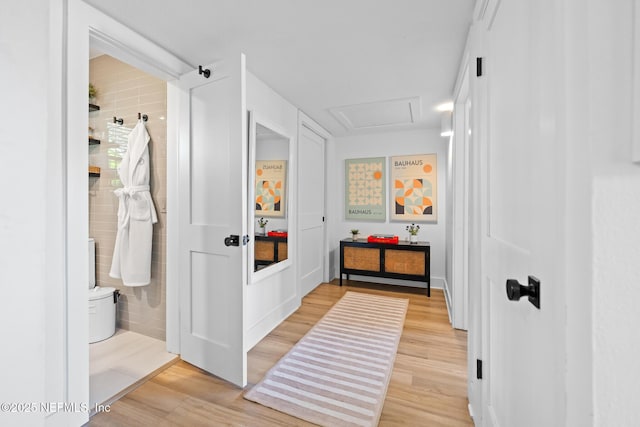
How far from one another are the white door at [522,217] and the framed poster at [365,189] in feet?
9.54

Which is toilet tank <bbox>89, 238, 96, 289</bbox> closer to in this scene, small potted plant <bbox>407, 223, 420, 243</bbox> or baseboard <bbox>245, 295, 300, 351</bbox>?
baseboard <bbox>245, 295, 300, 351</bbox>

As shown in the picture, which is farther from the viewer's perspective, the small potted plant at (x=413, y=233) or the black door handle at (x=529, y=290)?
the small potted plant at (x=413, y=233)

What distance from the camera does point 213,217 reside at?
1.92m

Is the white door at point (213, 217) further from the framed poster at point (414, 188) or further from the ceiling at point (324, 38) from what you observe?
the framed poster at point (414, 188)

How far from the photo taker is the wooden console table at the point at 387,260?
3602 mm

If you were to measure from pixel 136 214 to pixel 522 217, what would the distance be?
2.57 meters

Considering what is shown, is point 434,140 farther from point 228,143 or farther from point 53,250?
point 53,250

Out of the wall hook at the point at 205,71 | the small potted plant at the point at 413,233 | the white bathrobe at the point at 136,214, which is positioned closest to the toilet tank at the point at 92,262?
the white bathrobe at the point at 136,214

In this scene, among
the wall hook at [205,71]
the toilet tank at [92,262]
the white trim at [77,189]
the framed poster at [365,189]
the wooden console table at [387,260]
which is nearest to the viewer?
the white trim at [77,189]

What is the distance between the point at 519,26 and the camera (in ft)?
2.87

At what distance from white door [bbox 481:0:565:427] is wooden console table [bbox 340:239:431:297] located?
7.72ft

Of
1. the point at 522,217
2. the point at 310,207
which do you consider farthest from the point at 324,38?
the point at 310,207

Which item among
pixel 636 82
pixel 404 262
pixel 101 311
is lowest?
pixel 101 311

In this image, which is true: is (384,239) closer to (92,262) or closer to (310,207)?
(310,207)
